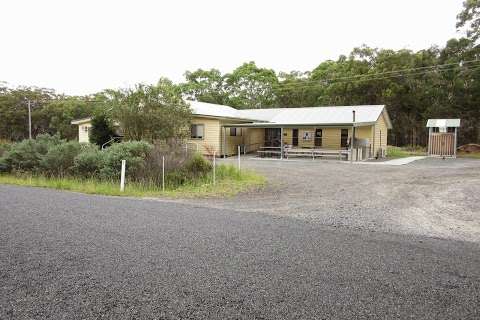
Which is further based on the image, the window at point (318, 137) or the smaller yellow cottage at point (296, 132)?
the window at point (318, 137)

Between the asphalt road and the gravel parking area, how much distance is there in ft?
3.16

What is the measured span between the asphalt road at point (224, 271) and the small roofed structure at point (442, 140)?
23211 mm

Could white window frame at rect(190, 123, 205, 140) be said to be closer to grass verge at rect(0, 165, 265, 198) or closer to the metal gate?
grass verge at rect(0, 165, 265, 198)

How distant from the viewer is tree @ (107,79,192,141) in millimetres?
17281

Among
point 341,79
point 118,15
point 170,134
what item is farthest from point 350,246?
point 341,79

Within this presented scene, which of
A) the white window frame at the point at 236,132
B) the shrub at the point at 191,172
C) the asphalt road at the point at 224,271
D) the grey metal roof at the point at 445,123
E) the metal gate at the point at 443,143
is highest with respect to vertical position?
the grey metal roof at the point at 445,123

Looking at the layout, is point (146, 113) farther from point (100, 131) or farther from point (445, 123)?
point (445, 123)

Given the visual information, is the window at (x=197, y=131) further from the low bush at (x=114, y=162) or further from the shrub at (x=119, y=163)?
the shrub at (x=119, y=163)

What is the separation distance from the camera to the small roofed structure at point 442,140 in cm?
2491

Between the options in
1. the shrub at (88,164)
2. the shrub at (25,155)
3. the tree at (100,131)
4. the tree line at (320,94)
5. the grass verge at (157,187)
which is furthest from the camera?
the tree at (100,131)

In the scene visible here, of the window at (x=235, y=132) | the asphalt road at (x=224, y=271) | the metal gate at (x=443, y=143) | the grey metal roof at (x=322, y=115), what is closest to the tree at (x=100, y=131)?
the window at (x=235, y=132)

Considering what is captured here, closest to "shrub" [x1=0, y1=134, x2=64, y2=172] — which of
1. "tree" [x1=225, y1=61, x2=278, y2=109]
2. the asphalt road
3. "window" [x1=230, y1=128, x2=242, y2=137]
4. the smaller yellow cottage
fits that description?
the asphalt road

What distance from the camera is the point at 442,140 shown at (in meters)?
25.6

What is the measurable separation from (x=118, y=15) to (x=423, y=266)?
53.5 ft
